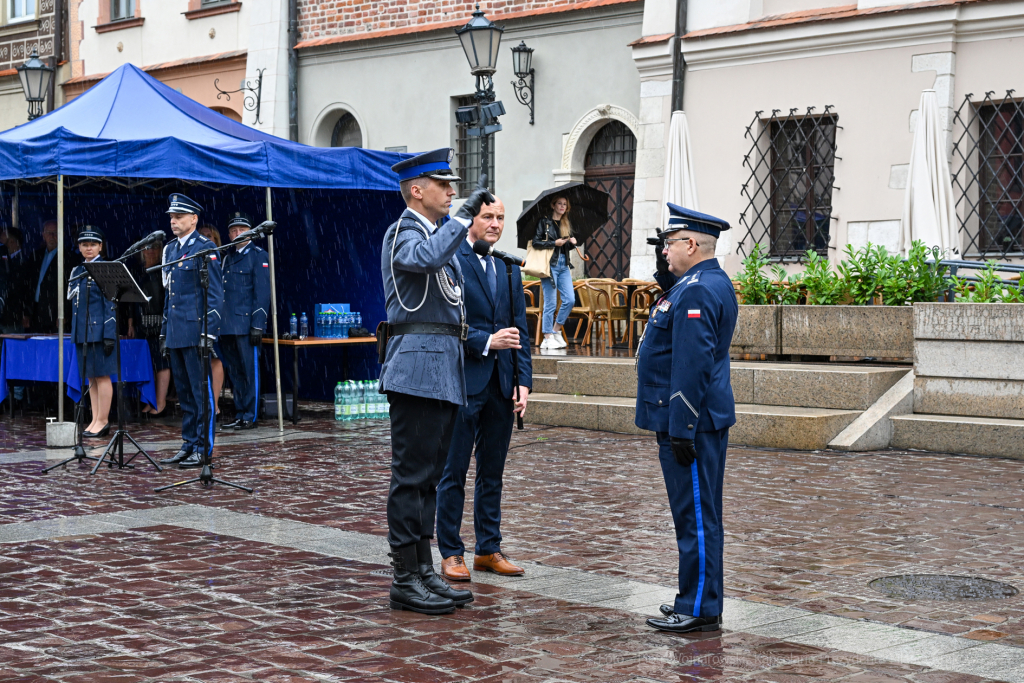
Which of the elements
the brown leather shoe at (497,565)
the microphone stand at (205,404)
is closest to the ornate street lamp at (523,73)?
the microphone stand at (205,404)

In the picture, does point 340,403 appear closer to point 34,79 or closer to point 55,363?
point 55,363

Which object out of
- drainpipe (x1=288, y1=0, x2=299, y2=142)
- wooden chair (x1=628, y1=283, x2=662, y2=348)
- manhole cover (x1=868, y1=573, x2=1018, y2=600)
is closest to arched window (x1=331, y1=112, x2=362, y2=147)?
drainpipe (x1=288, y1=0, x2=299, y2=142)

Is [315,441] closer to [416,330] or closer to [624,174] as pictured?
[416,330]

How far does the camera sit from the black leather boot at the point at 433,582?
572 centimetres

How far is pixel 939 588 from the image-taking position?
20.4ft

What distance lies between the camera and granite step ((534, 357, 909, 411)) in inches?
461

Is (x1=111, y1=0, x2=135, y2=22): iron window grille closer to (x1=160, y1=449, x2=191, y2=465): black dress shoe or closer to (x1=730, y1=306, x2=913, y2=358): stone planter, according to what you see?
(x1=730, y1=306, x2=913, y2=358): stone planter

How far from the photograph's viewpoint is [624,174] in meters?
19.9

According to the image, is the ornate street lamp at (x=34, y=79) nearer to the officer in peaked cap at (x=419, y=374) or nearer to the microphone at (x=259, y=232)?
the microphone at (x=259, y=232)

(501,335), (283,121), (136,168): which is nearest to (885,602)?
(501,335)

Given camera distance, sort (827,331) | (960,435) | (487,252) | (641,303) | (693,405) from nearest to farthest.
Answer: (693,405) < (487,252) < (960,435) < (827,331) < (641,303)

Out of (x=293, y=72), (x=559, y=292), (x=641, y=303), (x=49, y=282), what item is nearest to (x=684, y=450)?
(x=559, y=292)

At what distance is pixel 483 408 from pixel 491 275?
66cm

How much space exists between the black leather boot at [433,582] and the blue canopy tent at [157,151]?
6620mm
